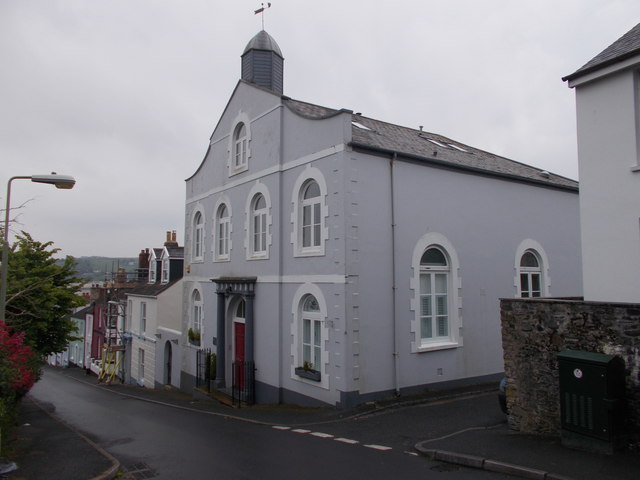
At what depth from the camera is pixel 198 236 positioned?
20.5 meters

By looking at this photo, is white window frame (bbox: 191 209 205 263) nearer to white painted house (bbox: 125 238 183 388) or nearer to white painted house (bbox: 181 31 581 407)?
white painted house (bbox: 181 31 581 407)

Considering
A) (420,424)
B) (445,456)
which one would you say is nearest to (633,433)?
(445,456)

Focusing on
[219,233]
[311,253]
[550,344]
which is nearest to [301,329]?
[311,253]

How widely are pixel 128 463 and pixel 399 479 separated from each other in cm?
456

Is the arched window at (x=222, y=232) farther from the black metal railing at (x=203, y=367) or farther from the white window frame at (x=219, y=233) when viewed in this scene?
the black metal railing at (x=203, y=367)

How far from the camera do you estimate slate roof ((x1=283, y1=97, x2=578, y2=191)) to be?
13.1 meters

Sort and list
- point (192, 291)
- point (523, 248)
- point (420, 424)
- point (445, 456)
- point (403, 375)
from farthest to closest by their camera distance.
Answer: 1. point (192, 291)
2. point (523, 248)
3. point (403, 375)
4. point (420, 424)
5. point (445, 456)

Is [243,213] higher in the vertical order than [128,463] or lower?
higher

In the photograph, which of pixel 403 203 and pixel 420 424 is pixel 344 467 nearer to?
pixel 420 424

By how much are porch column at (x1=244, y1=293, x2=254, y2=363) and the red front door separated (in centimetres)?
83

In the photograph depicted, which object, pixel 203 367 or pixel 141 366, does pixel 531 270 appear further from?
pixel 141 366

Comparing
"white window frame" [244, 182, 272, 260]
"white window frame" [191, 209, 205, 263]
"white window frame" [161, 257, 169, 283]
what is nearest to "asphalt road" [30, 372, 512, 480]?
"white window frame" [244, 182, 272, 260]

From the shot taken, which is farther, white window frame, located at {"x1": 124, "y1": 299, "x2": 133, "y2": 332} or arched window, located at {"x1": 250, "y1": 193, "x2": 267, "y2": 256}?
white window frame, located at {"x1": 124, "y1": 299, "x2": 133, "y2": 332}

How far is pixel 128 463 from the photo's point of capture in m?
8.32
